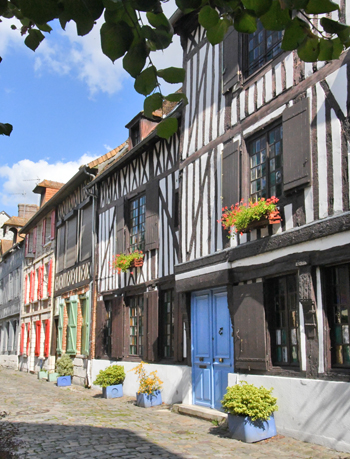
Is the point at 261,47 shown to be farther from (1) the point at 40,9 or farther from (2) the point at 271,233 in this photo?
(1) the point at 40,9

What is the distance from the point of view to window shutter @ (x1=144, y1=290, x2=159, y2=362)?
31.9 ft

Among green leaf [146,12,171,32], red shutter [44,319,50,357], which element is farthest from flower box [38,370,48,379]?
green leaf [146,12,171,32]

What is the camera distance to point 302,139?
6.08m

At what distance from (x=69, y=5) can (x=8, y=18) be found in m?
1.12

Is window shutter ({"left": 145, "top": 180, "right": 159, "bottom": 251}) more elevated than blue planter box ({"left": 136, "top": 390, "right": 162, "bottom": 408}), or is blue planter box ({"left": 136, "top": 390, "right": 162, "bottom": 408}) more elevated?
window shutter ({"left": 145, "top": 180, "right": 159, "bottom": 251})

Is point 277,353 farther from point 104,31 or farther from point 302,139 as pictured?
point 104,31

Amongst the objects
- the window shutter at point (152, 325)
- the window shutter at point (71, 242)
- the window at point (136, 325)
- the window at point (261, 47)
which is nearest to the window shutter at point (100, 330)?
the window at point (136, 325)

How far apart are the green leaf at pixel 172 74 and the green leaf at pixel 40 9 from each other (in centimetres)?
49

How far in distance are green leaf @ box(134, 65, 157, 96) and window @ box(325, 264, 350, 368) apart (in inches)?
166

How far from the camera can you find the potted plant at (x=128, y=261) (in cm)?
1065

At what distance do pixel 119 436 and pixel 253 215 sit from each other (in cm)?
329

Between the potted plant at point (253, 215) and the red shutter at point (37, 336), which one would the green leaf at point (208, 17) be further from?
the red shutter at point (37, 336)

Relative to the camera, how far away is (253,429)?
5.93 metres

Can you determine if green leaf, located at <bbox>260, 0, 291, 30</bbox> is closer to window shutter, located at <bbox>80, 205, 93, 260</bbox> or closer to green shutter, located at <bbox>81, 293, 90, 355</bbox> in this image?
green shutter, located at <bbox>81, 293, 90, 355</bbox>
